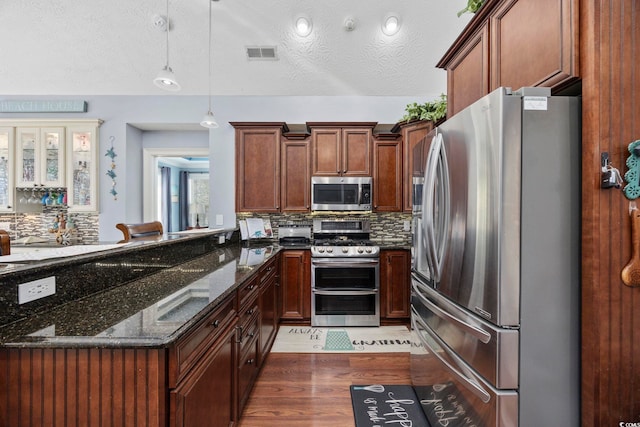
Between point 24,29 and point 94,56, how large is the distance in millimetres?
741

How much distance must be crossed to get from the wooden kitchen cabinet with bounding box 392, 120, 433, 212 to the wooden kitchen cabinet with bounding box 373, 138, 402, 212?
0.08m

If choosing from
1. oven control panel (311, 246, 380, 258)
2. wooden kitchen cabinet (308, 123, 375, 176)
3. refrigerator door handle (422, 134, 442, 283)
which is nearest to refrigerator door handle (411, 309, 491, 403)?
refrigerator door handle (422, 134, 442, 283)

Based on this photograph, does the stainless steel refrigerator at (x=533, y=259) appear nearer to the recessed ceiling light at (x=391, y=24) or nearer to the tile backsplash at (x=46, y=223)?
the recessed ceiling light at (x=391, y=24)

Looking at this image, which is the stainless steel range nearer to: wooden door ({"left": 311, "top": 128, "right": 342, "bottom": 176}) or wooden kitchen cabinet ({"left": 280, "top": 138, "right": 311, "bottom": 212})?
wooden kitchen cabinet ({"left": 280, "top": 138, "right": 311, "bottom": 212})

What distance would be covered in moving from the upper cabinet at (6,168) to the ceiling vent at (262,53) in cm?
334

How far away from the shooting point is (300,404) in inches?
80.7

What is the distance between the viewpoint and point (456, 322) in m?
1.41

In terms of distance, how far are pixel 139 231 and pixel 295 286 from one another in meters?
1.69

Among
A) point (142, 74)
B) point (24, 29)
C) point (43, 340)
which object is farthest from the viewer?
point (142, 74)

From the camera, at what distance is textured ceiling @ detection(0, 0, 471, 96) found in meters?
3.37

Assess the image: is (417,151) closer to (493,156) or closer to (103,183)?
(493,156)

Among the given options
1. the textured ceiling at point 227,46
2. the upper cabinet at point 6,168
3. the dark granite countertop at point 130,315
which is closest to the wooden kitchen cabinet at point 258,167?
the textured ceiling at point 227,46

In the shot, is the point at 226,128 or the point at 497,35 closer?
the point at 497,35

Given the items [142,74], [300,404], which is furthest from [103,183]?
[300,404]
